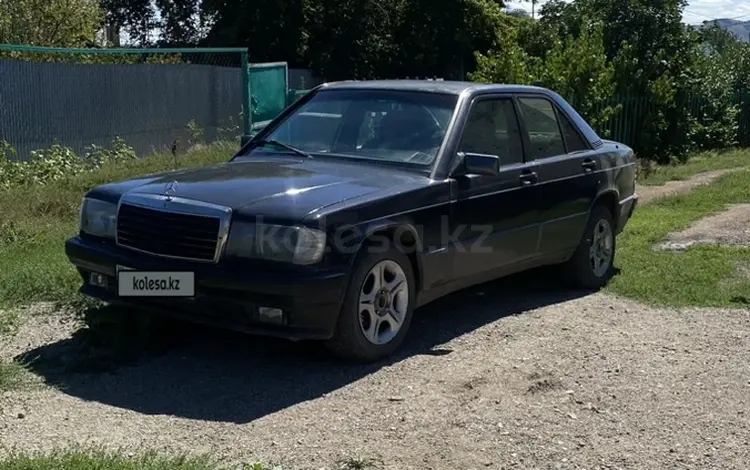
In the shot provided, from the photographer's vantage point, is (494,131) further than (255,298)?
Yes

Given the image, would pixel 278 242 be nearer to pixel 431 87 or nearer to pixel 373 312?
pixel 373 312

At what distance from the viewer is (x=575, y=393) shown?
5352mm

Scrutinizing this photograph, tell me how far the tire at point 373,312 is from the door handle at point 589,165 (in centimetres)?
238

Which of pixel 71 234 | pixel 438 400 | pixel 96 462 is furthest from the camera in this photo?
pixel 71 234

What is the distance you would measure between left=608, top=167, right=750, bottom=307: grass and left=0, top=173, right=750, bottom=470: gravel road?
0.80m

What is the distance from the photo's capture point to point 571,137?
779cm

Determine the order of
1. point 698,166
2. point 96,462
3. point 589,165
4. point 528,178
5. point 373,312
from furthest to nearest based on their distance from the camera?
1. point 698,166
2. point 589,165
3. point 528,178
4. point 373,312
5. point 96,462

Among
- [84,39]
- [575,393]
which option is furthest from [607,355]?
[84,39]

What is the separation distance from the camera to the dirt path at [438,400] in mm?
4508

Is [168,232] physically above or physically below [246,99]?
below

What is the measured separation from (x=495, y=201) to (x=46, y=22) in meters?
13.8

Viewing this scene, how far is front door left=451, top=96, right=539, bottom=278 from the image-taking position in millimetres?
6344

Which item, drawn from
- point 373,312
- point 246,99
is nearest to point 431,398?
point 373,312

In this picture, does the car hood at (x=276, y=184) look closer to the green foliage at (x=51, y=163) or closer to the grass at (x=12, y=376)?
the grass at (x=12, y=376)
